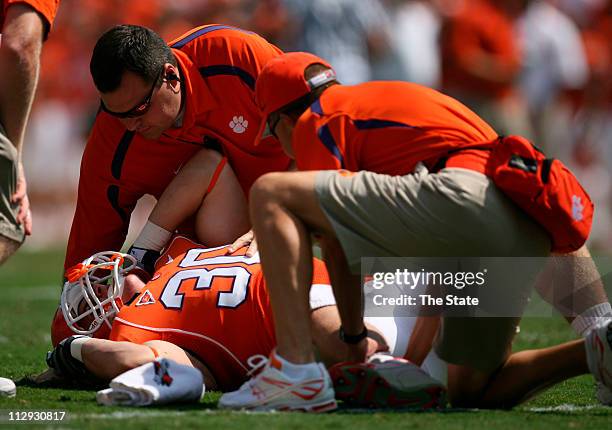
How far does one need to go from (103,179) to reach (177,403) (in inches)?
81.0

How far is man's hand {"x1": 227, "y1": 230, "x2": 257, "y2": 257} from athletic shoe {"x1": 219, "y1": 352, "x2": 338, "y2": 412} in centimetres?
112

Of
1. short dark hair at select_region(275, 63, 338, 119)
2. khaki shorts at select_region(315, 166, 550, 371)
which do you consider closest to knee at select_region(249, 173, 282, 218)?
khaki shorts at select_region(315, 166, 550, 371)

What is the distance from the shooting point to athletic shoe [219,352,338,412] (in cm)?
399

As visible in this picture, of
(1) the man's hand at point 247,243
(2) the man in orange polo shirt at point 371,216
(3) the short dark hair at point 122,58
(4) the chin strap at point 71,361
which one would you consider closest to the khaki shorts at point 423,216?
(2) the man in orange polo shirt at point 371,216

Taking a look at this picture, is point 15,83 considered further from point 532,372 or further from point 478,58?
point 478,58

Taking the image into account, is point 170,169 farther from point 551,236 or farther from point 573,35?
point 573,35

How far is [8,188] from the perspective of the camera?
4438mm

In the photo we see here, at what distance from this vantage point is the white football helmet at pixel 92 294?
520 centimetres

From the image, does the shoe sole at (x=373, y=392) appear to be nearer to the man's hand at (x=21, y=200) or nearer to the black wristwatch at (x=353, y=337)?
the black wristwatch at (x=353, y=337)

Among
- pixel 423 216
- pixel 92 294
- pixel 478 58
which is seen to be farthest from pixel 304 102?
pixel 478 58

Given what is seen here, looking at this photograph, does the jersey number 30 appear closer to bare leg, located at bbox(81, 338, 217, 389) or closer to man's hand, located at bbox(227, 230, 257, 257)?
man's hand, located at bbox(227, 230, 257, 257)

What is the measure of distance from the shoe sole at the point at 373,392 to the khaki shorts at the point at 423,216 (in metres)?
0.39

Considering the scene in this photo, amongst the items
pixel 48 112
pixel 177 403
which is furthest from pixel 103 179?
pixel 48 112

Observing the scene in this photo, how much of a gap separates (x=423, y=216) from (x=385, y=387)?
63 centimetres
